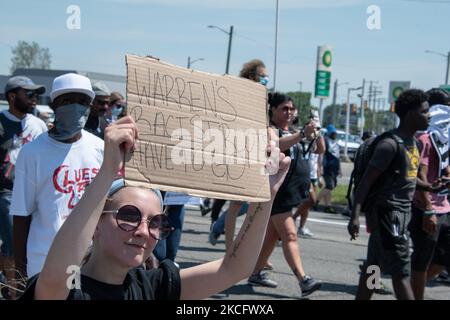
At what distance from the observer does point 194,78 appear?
2.35 m

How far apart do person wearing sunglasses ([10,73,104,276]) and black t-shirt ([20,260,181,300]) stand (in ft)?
4.29

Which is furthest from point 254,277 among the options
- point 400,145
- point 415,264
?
point 400,145

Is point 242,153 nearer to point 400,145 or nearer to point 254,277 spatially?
point 400,145

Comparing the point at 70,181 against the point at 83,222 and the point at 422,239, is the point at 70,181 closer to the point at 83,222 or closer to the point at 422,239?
the point at 83,222

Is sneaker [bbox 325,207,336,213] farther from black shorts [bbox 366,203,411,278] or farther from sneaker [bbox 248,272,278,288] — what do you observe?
black shorts [bbox 366,203,411,278]

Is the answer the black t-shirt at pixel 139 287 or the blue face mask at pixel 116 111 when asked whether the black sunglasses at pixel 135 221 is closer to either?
the black t-shirt at pixel 139 287

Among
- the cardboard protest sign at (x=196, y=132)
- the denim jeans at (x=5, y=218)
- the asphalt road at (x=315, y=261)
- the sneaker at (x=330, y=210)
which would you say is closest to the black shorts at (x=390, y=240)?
the asphalt road at (x=315, y=261)

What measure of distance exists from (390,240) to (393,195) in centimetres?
33

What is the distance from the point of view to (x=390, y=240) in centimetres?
539

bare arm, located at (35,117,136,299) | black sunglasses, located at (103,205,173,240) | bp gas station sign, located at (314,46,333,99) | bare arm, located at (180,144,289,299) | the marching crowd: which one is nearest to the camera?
bare arm, located at (35,117,136,299)

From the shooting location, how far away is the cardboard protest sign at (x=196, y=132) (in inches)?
86.6

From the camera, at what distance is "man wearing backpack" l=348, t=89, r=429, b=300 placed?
5.38m

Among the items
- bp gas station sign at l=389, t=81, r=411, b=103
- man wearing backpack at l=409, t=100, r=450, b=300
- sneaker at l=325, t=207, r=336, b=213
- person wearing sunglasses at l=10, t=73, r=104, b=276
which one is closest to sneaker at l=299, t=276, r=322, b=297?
man wearing backpack at l=409, t=100, r=450, b=300

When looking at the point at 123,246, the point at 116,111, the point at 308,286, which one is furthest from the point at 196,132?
the point at 116,111
